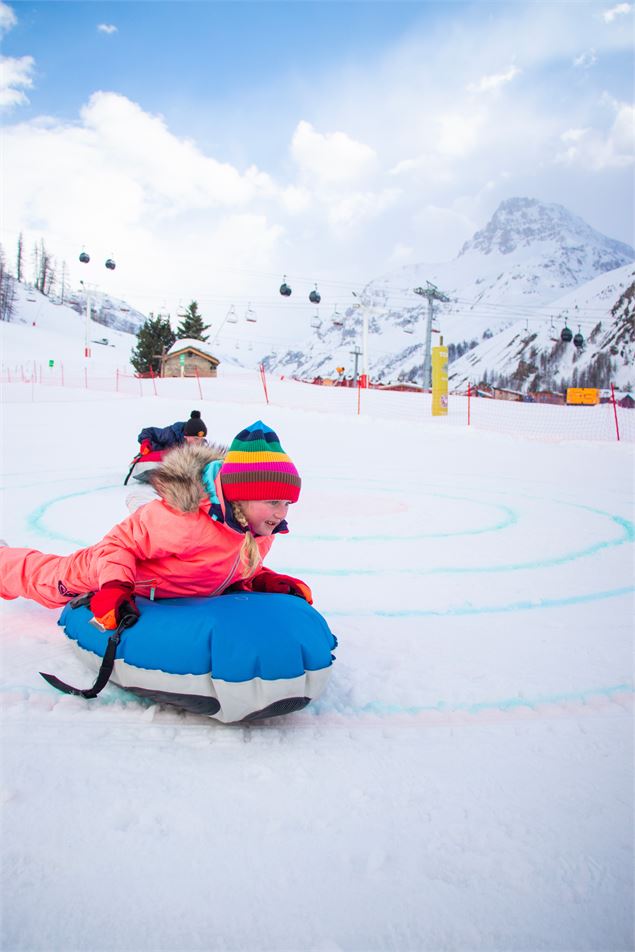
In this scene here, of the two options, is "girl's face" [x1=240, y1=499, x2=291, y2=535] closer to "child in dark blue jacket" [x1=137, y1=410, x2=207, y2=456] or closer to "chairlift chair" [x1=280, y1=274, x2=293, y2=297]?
"child in dark blue jacket" [x1=137, y1=410, x2=207, y2=456]

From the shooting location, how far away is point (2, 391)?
2064 centimetres

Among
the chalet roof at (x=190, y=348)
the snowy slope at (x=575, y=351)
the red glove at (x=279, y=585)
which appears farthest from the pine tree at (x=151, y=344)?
the snowy slope at (x=575, y=351)

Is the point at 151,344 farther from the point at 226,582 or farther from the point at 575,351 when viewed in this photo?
the point at 575,351

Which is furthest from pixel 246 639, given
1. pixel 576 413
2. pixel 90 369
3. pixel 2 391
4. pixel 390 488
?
pixel 90 369

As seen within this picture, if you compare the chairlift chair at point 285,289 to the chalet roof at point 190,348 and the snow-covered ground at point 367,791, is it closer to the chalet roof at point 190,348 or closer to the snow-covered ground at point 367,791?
the chalet roof at point 190,348

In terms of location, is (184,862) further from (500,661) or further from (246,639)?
(500,661)

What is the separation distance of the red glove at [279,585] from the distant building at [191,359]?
4018 cm

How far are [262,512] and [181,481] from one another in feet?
1.03

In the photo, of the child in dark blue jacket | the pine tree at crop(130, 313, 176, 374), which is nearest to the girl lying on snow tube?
the child in dark blue jacket

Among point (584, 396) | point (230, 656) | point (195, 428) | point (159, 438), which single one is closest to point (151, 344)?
point (584, 396)

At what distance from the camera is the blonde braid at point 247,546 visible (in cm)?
218

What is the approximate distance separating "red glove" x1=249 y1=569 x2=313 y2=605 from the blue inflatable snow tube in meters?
0.30

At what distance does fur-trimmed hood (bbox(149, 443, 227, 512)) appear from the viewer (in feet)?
7.17

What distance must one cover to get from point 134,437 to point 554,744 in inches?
500
